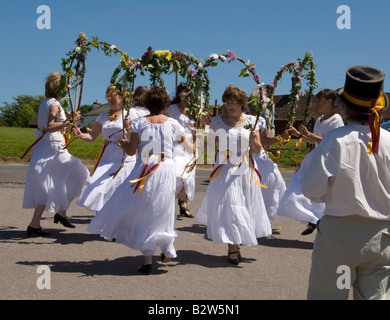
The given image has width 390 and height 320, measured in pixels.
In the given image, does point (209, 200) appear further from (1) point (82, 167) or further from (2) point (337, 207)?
(2) point (337, 207)

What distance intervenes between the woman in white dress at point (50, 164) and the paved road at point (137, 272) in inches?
17.9

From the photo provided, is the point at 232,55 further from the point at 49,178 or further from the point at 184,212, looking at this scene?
the point at 184,212

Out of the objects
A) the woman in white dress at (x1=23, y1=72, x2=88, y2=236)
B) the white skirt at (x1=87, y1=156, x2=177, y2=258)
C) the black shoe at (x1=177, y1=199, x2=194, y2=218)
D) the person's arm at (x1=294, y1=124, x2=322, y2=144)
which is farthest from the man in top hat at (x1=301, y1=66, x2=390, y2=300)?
the black shoe at (x1=177, y1=199, x2=194, y2=218)

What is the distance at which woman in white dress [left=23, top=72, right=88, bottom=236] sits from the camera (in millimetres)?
7934

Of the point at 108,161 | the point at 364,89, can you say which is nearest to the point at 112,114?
the point at 108,161

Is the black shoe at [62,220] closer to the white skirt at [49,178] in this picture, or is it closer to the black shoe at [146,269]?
the white skirt at [49,178]

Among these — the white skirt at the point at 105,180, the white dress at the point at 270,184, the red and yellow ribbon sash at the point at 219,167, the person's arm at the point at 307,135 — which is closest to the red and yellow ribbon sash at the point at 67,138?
the white skirt at the point at 105,180

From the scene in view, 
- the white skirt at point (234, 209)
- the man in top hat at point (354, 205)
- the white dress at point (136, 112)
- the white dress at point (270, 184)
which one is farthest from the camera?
the white dress at point (270, 184)

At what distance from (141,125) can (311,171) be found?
309cm

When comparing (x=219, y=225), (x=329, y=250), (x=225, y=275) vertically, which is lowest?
A: (x=225, y=275)

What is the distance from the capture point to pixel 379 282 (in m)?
3.45

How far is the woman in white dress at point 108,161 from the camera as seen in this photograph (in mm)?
8227
